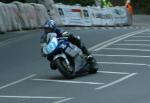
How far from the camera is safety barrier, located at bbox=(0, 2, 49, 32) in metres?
32.8

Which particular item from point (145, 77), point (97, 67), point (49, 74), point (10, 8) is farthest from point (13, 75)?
point (10, 8)

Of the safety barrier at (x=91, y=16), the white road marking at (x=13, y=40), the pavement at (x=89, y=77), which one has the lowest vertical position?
the safety barrier at (x=91, y=16)

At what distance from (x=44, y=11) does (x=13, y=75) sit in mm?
18537

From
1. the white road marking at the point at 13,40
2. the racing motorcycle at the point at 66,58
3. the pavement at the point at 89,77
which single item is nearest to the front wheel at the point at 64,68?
the racing motorcycle at the point at 66,58

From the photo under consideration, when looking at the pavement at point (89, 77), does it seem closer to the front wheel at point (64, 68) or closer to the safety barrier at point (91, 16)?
the front wheel at point (64, 68)

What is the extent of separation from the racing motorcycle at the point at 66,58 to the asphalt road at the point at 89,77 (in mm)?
246

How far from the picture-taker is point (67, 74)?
16.2 m

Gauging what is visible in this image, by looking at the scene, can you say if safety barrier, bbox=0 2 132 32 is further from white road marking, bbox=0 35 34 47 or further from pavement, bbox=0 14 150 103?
pavement, bbox=0 14 150 103

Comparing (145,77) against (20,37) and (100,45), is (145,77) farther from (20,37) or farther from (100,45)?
(20,37)

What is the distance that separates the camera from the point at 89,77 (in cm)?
1655

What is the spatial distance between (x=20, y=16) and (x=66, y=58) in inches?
720

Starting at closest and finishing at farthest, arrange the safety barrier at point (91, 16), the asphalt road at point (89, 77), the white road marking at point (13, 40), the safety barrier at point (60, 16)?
the asphalt road at point (89, 77)
the white road marking at point (13, 40)
the safety barrier at point (60, 16)
the safety barrier at point (91, 16)

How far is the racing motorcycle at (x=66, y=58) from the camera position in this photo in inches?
639

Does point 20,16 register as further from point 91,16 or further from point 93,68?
point 93,68
